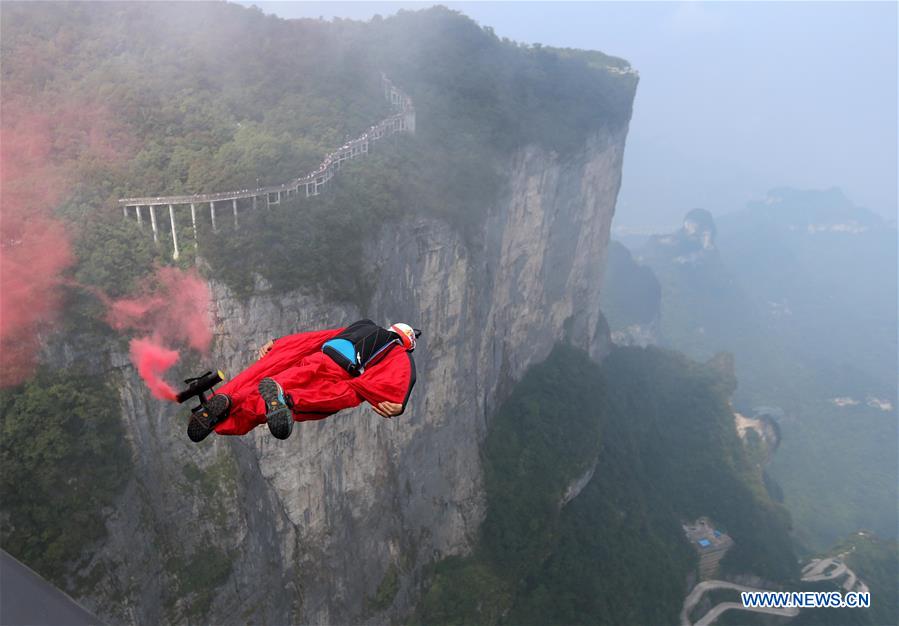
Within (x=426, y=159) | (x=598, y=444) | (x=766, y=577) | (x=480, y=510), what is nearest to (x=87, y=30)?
(x=426, y=159)

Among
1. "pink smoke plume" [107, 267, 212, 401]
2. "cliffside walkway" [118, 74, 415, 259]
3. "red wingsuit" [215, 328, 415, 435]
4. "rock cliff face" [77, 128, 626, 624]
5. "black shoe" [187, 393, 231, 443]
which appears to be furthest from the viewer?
"cliffside walkway" [118, 74, 415, 259]

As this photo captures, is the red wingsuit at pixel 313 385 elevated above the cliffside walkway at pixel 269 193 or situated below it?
above

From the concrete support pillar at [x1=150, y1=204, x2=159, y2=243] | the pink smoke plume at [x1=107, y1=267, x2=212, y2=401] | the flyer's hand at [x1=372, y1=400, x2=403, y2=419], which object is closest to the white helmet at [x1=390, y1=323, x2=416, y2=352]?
the flyer's hand at [x1=372, y1=400, x2=403, y2=419]

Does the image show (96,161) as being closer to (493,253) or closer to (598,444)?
(493,253)

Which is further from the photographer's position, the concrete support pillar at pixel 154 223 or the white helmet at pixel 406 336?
the concrete support pillar at pixel 154 223

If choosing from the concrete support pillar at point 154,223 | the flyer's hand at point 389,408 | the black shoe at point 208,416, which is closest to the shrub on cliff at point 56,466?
the concrete support pillar at point 154,223

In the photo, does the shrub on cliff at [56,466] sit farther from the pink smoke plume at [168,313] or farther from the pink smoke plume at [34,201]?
the pink smoke plume at [168,313]

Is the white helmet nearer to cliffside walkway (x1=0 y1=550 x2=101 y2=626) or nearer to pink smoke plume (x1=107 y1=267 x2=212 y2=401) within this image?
cliffside walkway (x1=0 y1=550 x2=101 y2=626)
